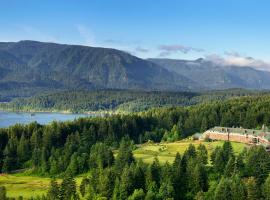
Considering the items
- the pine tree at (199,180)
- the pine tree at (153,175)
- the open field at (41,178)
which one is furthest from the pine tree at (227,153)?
the pine tree at (153,175)

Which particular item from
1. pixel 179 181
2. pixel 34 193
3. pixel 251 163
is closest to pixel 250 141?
pixel 251 163

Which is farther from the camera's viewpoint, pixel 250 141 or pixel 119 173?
pixel 250 141

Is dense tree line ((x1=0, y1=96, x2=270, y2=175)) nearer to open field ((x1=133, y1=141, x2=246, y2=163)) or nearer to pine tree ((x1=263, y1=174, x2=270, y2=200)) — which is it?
open field ((x1=133, y1=141, x2=246, y2=163))

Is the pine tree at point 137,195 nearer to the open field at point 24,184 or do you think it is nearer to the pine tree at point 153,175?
the pine tree at point 153,175

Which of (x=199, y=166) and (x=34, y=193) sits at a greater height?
(x=199, y=166)

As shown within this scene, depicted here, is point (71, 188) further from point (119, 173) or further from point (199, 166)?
point (199, 166)

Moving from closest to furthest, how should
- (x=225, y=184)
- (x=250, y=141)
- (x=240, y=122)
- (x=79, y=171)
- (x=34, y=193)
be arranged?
1. (x=225, y=184)
2. (x=34, y=193)
3. (x=79, y=171)
4. (x=250, y=141)
5. (x=240, y=122)

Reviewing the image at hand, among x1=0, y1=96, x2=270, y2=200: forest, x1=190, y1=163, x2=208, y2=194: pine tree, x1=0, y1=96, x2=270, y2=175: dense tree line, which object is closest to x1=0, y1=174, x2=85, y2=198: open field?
x1=0, y1=96, x2=270, y2=200: forest
